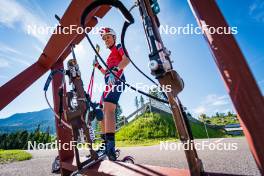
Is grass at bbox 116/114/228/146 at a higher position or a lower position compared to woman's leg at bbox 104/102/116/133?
higher

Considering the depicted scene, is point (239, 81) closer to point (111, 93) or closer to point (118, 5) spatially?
point (118, 5)

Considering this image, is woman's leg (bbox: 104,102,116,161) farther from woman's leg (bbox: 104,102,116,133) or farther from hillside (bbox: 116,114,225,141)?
hillside (bbox: 116,114,225,141)

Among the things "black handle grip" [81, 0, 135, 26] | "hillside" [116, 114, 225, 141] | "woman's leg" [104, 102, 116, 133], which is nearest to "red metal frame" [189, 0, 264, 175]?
"black handle grip" [81, 0, 135, 26]

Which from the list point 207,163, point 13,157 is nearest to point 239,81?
point 207,163

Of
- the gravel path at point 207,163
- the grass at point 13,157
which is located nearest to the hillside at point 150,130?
the grass at point 13,157

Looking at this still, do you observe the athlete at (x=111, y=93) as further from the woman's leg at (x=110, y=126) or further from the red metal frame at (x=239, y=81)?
the red metal frame at (x=239, y=81)

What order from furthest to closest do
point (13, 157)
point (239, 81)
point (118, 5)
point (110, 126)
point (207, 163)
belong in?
point (13, 157) → point (207, 163) → point (110, 126) → point (118, 5) → point (239, 81)

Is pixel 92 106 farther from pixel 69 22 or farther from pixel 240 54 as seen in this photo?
pixel 240 54

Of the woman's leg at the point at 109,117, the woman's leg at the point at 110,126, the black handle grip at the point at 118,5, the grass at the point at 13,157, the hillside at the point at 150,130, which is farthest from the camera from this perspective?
the hillside at the point at 150,130

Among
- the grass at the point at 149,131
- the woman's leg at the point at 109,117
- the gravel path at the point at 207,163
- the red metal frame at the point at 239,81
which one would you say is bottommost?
the gravel path at the point at 207,163

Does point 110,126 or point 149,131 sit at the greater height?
point 149,131

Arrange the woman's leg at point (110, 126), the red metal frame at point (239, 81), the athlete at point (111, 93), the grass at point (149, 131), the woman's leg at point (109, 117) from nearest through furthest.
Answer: the red metal frame at point (239, 81) < the woman's leg at point (110, 126) < the athlete at point (111, 93) < the woman's leg at point (109, 117) < the grass at point (149, 131)

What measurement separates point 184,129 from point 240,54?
0.40 metres

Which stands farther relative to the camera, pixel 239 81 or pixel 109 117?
pixel 109 117
